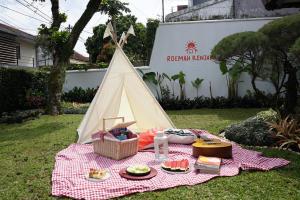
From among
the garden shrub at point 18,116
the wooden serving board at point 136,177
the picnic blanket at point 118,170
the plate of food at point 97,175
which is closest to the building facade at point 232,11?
the garden shrub at point 18,116

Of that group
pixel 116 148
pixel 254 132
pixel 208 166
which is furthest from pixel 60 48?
pixel 208 166

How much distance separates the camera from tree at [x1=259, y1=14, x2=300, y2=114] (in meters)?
6.85

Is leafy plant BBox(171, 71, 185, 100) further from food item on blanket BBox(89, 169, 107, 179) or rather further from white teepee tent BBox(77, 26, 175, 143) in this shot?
food item on blanket BBox(89, 169, 107, 179)

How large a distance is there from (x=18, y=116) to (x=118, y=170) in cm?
730

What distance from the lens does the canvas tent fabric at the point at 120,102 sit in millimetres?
7723

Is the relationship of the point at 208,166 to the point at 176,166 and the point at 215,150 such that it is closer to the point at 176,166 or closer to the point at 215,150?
the point at 176,166

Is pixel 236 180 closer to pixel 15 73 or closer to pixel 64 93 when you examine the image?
pixel 15 73

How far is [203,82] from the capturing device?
14.6m

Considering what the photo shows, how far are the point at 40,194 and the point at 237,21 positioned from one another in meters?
11.6

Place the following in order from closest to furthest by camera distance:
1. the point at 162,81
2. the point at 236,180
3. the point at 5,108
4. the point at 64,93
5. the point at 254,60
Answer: the point at 236,180, the point at 254,60, the point at 5,108, the point at 162,81, the point at 64,93

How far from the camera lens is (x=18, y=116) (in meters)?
11.7

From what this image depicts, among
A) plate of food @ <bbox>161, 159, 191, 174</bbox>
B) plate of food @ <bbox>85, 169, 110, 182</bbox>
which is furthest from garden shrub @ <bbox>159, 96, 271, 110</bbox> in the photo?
plate of food @ <bbox>85, 169, 110, 182</bbox>

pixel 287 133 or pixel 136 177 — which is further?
pixel 287 133

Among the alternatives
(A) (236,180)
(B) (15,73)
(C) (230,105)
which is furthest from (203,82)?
(A) (236,180)
